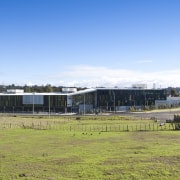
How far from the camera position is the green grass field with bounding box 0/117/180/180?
29000 mm

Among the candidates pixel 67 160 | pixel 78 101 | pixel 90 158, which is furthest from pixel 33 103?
pixel 67 160

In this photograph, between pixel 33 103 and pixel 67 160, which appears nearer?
pixel 67 160

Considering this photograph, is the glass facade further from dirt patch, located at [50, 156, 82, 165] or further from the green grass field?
dirt patch, located at [50, 156, 82, 165]

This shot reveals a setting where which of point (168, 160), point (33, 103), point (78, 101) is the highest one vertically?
point (78, 101)

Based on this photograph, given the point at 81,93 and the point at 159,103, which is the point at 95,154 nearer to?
the point at 81,93

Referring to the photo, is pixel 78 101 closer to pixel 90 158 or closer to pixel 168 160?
pixel 90 158

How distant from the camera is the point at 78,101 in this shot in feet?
446

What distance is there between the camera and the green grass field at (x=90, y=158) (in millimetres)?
29000

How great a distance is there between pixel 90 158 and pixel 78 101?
331 feet

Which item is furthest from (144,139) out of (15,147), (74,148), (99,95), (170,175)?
(99,95)

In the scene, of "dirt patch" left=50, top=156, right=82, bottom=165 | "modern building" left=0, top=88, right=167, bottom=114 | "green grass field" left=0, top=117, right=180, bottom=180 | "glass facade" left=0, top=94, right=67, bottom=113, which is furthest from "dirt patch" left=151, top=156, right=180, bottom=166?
"glass facade" left=0, top=94, right=67, bottom=113

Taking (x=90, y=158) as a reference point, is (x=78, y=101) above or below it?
above

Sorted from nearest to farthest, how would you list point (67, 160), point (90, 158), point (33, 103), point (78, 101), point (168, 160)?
point (168, 160)
point (67, 160)
point (90, 158)
point (33, 103)
point (78, 101)

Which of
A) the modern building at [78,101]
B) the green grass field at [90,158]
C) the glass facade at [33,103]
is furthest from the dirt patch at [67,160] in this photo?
the glass facade at [33,103]
